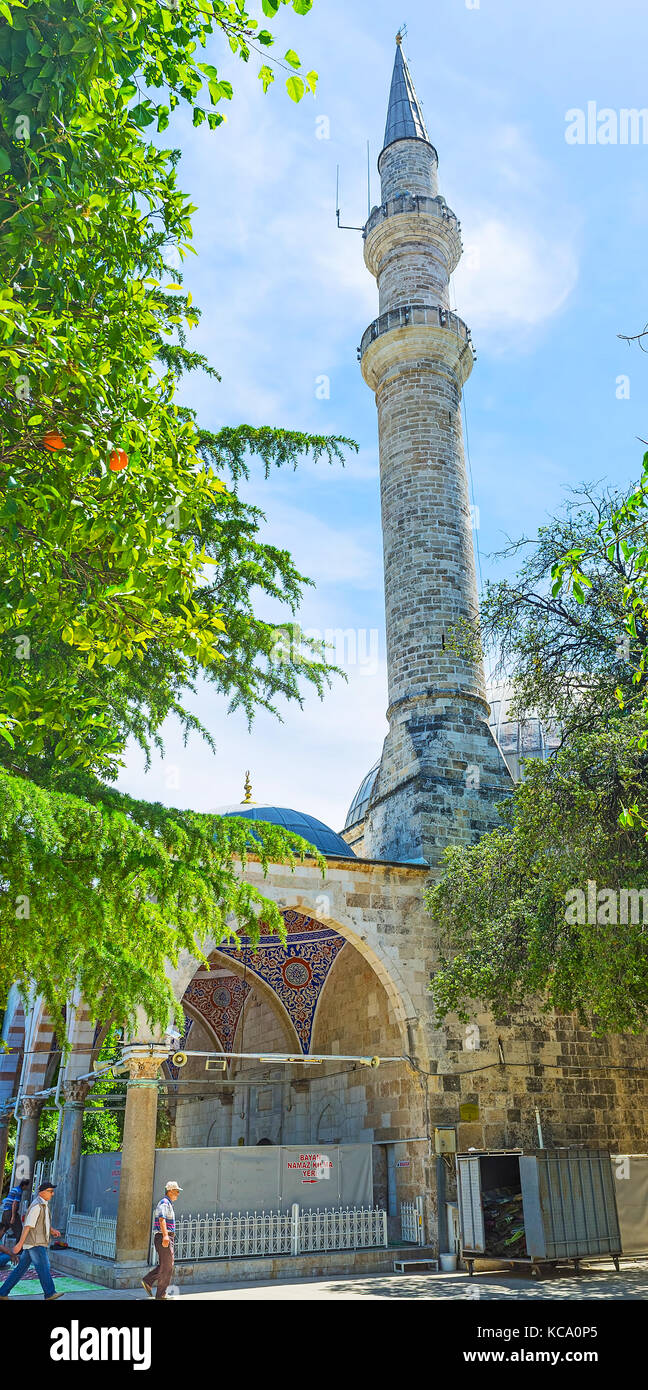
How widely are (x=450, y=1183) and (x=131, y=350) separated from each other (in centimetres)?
965

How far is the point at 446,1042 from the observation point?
36.7 feet

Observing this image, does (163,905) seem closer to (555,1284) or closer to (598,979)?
(598,979)

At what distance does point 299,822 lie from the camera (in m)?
14.0

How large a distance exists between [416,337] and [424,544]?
370 centimetres

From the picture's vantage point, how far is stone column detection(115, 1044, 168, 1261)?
879 centimetres

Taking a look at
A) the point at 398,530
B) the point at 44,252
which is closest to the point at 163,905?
the point at 44,252

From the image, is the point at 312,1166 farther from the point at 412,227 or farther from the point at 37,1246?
the point at 412,227

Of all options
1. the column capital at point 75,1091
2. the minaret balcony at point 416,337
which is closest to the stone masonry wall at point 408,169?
the minaret balcony at point 416,337

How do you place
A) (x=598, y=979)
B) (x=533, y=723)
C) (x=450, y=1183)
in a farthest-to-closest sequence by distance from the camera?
(x=533, y=723), (x=450, y=1183), (x=598, y=979)

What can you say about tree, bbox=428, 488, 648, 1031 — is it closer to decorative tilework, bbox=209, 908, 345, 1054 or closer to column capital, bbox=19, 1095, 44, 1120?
decorative tilework, bbox=209, 908, 345, 1054

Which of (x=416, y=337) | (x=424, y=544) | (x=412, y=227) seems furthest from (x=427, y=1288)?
(x=412, y=227)

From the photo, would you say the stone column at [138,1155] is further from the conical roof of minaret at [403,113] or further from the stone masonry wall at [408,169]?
the conical roof of minaret at [403,113]

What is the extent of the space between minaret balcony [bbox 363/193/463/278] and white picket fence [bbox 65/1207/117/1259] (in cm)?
1533

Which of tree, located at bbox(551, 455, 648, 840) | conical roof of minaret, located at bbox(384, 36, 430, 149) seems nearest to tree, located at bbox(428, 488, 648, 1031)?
tree, located at bbox(551, 455, 648, 840)
